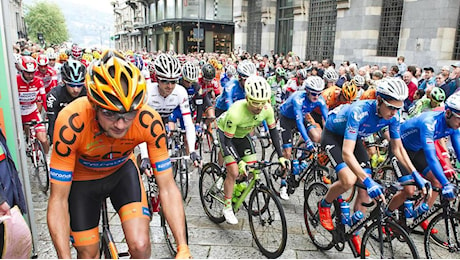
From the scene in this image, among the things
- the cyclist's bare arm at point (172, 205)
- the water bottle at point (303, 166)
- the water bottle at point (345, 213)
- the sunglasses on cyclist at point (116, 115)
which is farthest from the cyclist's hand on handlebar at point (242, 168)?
the sunglasses on cyclist at point (116, 115)

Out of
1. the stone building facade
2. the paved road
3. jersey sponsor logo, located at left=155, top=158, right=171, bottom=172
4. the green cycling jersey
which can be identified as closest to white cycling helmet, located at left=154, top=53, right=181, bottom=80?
the green cycling jersey

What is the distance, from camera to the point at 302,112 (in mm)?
5953

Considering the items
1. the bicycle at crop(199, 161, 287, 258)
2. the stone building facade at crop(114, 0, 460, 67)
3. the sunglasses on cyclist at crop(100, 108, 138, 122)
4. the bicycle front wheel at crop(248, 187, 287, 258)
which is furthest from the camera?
the stone building facade at crop(114, 0, 460, 67)

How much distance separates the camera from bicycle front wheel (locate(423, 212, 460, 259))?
147 inches

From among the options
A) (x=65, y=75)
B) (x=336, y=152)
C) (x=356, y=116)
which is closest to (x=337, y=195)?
(x=336, y=152)

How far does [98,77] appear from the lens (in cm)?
221

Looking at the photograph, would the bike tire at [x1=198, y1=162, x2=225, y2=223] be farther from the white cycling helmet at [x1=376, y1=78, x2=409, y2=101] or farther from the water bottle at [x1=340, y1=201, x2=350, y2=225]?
the white cycling helmet at [x1=376, y1=78, x2=409, y2=101]

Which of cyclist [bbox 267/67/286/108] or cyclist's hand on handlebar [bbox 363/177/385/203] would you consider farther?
cyclist [bbox 267/67/286/108]

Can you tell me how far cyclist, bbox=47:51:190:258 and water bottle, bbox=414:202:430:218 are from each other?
9.63 feet

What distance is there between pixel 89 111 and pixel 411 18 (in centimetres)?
1356

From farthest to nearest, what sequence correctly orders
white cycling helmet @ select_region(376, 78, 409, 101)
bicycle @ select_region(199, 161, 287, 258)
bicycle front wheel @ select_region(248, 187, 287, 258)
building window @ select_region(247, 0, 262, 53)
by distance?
building window @ select_region(247, 0, 262, 53), bicycle front wheel @ select_region(248, 187, 287, 258), bicycle @ select_region(199, 161, 287, 258), white cycling helmet @ select_region(376, 78, 409, 101)

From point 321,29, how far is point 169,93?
15628 millimetres

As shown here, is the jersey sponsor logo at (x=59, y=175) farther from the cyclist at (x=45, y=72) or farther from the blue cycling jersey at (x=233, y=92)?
the cyclist at (x=45, y=72)

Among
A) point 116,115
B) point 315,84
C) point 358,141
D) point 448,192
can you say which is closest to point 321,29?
point 315,84
